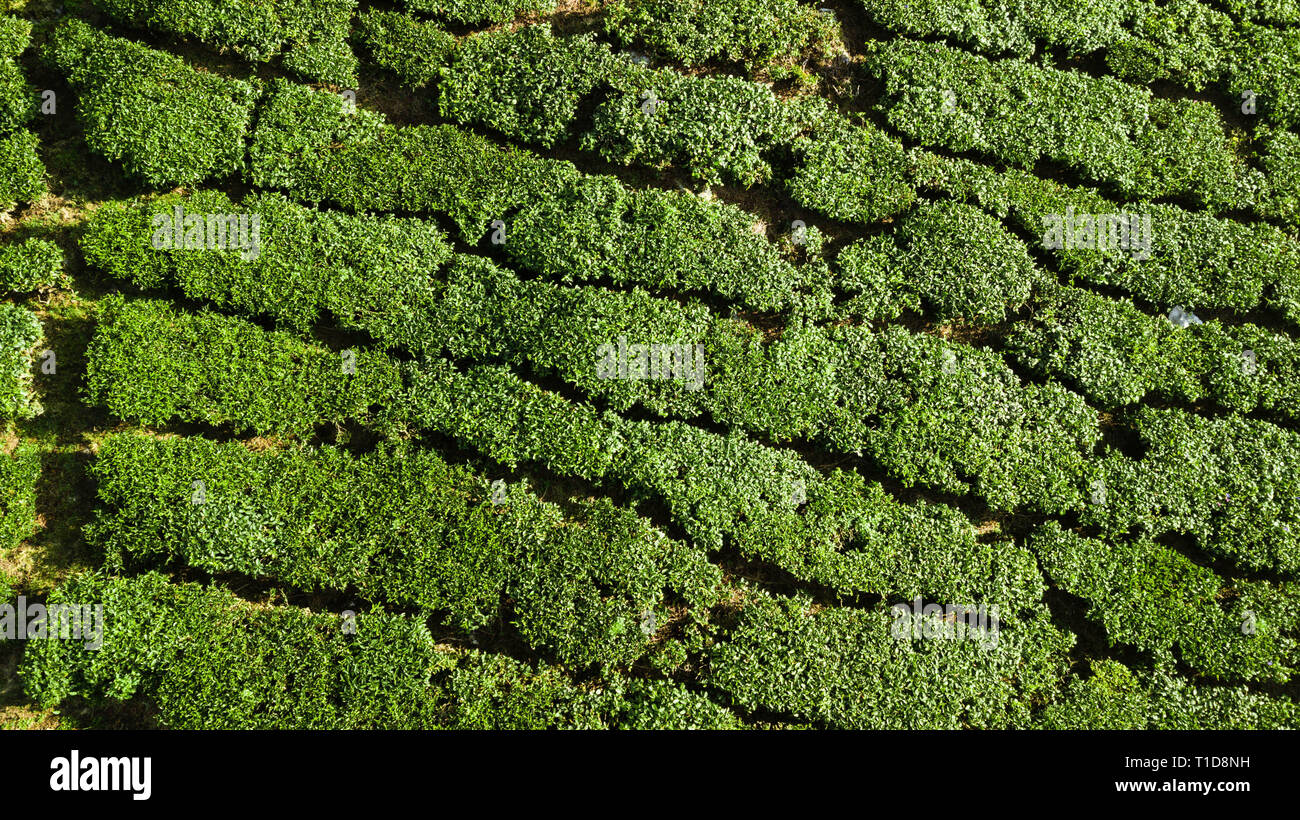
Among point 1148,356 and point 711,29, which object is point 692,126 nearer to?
point 711,29

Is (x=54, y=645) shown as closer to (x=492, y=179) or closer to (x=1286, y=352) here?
(x=492, y=179)

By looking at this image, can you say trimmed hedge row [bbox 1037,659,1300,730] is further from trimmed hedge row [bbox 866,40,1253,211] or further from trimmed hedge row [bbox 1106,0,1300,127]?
trimmed hedge row [bbox 1106,0,1300,127]

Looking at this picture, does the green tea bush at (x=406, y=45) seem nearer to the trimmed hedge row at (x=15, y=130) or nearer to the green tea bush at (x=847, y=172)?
the trimmed hedge row at (x=15, y=130)

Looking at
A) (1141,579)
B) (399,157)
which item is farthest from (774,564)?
(399,157)
